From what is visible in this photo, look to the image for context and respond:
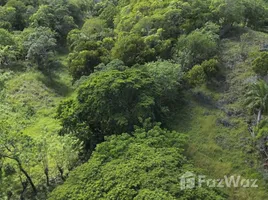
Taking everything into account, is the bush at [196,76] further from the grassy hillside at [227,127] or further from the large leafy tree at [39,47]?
the large leafy tree at [39,47]

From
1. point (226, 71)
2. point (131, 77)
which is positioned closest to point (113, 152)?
point (131, 77)

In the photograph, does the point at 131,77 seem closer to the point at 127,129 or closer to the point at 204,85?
the point at 127,129

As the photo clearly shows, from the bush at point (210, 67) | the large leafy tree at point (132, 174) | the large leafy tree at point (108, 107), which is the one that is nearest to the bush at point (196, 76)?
the bush at point (210, 67)

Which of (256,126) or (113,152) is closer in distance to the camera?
(113,152)

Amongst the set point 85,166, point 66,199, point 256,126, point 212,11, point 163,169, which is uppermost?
point 212,11

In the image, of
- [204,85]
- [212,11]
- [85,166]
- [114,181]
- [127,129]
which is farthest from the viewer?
[212,11]

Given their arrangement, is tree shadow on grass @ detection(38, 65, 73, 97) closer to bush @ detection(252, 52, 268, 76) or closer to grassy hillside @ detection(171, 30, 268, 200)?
grassy hillside @ detection(171, 30, 268, 200)

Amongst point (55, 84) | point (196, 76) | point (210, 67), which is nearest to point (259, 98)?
point (196, 76)
